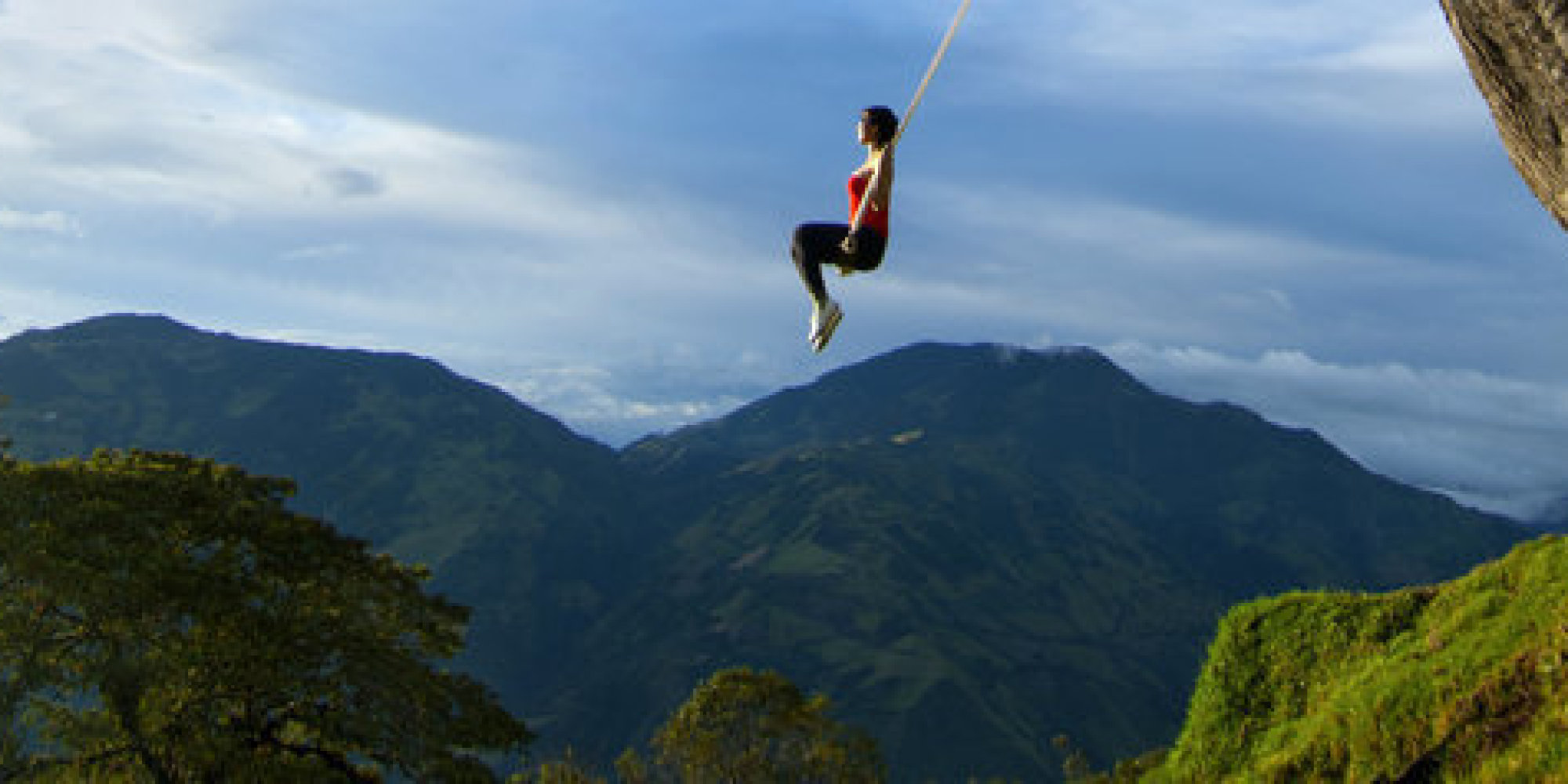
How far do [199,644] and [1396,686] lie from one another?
30.1m

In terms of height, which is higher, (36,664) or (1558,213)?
(1558,213)

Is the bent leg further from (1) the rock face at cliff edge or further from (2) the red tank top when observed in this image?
(1) the rock face at cliff edge

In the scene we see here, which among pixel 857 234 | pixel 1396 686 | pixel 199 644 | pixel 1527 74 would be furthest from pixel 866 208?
pixel 199 644

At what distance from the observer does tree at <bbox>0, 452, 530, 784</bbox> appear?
3203 cm

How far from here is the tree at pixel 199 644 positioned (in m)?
32.0

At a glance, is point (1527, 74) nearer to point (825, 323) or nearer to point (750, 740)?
point (825, 323)

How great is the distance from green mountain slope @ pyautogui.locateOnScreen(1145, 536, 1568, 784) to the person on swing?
10384 mm

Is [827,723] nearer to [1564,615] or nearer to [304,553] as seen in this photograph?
[304,553]

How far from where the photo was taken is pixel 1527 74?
10766mm

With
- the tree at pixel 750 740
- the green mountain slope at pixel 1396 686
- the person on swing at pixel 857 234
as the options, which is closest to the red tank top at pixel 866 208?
the person on swing at pixel 857 234

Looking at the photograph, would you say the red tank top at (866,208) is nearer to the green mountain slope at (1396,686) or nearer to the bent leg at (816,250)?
the bent leg at (816,250)

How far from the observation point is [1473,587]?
75.6 feet

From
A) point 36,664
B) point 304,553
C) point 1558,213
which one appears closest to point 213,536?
Result: point 304,553

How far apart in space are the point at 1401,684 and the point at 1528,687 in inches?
101
